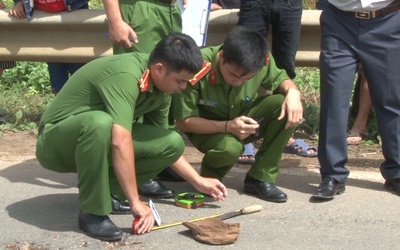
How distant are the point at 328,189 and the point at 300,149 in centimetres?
98

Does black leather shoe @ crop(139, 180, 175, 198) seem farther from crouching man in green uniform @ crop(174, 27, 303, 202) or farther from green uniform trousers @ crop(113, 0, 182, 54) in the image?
green uniform trousers @ crop(113, 0, 182, 54)

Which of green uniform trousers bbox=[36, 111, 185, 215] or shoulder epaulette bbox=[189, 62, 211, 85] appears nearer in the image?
green uniform trousers bbox=[36, 111, 185, 215]

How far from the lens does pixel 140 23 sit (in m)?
5.11

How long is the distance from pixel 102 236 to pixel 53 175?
1357 mm

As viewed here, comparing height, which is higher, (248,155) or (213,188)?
(213,188)

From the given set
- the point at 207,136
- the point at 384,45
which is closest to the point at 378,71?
the point at 384,45

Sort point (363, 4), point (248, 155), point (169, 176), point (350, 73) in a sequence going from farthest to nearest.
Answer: point (248, 155), point (169, 176), point (350, 73), point (363, 4)

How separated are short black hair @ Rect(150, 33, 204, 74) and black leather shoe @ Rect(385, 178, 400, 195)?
1.55 metres

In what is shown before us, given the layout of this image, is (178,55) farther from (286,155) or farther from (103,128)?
(286,155)

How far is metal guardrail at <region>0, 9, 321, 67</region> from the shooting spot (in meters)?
5.99

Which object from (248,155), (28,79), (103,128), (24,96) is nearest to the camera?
(103,128)

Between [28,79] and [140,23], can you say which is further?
[28,79]

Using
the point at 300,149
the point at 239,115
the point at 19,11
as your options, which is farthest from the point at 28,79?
the point at 239,115

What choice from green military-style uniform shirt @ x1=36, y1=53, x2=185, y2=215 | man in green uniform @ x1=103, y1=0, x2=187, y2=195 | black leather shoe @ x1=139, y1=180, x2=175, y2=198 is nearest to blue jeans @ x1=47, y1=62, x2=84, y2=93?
man in green uniform @ x1=103, y1=0, x2=187, y2=195
